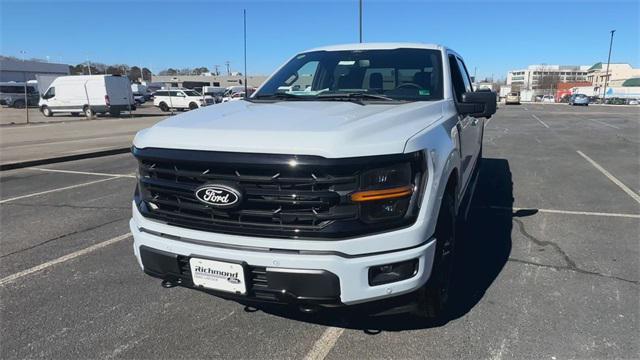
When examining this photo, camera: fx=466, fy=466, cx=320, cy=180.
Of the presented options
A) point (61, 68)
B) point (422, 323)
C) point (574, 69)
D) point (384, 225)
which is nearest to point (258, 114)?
point (384, 225)

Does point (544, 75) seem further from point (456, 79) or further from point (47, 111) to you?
point (456, 79)

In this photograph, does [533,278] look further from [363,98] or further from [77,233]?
[77,233]

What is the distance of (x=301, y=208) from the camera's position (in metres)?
2.45

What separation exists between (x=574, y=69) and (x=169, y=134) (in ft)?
635

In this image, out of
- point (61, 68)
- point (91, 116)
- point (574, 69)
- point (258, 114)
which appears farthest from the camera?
point (574, 69)

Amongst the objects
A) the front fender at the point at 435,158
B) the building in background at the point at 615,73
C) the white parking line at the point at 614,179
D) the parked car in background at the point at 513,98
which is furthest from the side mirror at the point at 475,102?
the building in background at the point at 615,73

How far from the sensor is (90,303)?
3.47 m

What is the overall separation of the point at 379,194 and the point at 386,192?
0.13ft

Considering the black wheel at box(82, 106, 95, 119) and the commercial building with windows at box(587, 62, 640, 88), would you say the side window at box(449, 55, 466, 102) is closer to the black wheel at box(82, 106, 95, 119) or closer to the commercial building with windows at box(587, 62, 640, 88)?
the black wheel at box(82, 106, 95, 119)

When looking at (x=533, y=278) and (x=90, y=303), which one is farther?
(x=533, y=278)

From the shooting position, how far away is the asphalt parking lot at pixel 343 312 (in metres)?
2.87

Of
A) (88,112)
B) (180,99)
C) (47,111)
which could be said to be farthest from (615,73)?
(47,111)

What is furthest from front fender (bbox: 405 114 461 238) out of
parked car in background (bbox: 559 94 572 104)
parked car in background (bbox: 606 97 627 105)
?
parked car in background (bbox: 559 94 572 104)

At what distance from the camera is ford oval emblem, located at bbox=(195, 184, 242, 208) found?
248cm
